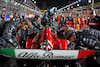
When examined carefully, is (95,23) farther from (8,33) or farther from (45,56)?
(45,56)

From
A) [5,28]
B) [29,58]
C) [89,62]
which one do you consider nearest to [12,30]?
[5,28]

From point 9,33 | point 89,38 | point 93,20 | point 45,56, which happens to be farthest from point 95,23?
point 45,56

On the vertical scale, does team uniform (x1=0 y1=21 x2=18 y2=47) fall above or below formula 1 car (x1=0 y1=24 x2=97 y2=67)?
above

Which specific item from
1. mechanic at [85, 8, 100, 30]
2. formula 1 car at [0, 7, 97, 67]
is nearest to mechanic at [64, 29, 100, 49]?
formula 1 car at [0, 7, 97, 67]

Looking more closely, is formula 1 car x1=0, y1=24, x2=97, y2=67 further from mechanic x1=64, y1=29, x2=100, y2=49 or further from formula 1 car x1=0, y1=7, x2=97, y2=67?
mechanic x1=64, y1=29, x2=100, y2=49

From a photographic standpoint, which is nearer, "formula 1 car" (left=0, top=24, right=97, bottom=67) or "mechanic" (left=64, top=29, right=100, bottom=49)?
"formula 1 car" (left=0, top=24, right=97, bottom=67)

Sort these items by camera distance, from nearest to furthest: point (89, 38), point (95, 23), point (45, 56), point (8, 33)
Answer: point (45, 56) → point (89, 38) → point (8, 33) → point (95, 23)

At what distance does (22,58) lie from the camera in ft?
5.56

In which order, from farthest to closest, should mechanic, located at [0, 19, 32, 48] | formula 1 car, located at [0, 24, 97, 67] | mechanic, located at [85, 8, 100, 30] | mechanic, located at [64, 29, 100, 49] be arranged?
mechanic, located at [85, 8, 100, 30] < mechanic, located at [0, 19, 32, 48] < mechanic, located at [64, 29, 100, 49] < formula 1 car, located at [0, 24, 97, 67]

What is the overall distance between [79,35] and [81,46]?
0.31 meters

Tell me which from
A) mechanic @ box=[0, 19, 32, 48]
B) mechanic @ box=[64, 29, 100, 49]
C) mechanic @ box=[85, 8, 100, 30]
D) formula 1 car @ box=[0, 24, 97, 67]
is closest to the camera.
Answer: formula 1 car @ box=[0, 24, 97, 67]

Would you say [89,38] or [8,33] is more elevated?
[8,33]

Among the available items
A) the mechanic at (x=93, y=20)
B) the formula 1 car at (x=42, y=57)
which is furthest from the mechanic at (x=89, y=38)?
the mechanic at (x=93, y=20)

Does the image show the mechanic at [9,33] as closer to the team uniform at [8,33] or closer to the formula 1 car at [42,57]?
the team uniform at [8,33]
